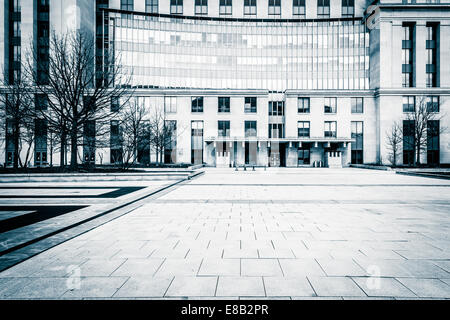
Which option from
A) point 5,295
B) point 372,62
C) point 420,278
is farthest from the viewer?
point 372,62

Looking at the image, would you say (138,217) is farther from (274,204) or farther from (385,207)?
(385,207)

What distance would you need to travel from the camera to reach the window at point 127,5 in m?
51.3

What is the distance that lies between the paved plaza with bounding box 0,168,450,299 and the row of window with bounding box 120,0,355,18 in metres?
56.6

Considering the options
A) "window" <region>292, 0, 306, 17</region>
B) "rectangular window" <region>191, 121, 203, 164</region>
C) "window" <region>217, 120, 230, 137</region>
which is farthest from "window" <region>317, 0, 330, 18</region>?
"rectangular window" <region>191, 121, 203, 164</region>

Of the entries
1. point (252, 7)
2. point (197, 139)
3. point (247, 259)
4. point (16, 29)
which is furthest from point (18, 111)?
point (252, 7)

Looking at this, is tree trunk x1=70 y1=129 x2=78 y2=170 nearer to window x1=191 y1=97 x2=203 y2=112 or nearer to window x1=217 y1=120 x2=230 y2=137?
window x1=217 y1=120 x2=230 y2=137

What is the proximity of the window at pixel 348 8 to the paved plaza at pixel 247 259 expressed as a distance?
58945 millimetres

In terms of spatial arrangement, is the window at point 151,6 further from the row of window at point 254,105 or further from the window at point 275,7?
the window at point 275,7

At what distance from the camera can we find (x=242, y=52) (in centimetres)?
4934

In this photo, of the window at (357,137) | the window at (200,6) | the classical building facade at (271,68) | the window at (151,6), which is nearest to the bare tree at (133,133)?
the classical building facade at (271,68)

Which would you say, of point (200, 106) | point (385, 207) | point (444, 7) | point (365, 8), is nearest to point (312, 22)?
point (365, 8)

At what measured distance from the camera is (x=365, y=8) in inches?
2046

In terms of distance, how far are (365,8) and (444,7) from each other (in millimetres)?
13723

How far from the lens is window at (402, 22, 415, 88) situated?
4372cm
